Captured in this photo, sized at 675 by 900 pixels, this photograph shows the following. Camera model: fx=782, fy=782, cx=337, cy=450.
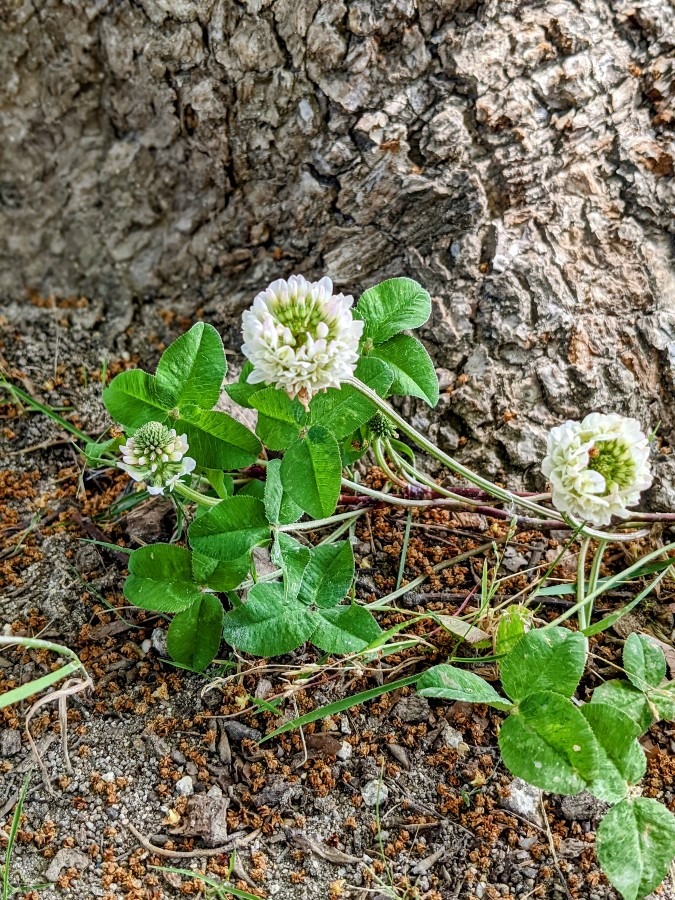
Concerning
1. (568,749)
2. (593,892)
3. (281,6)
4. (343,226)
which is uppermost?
(281,6)

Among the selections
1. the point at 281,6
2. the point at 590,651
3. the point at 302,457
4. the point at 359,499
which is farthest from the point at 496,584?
the point at 281,6

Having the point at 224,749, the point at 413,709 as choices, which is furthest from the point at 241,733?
the point at 413,709

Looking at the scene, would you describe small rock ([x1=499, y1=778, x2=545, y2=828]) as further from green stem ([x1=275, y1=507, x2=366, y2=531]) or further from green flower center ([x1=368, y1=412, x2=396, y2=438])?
green flower center ([x1=368, y1=412, x2=396, y2=438])

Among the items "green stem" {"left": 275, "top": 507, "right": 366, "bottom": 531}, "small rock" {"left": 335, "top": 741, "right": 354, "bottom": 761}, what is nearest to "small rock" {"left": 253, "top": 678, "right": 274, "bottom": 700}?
"small rock" {"left": 335, "top": 741, "right": 354, "bottom": 761}

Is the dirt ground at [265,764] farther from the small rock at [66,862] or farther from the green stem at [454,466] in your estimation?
the green stem at [454,466]

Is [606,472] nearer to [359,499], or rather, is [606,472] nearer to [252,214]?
[359,499]

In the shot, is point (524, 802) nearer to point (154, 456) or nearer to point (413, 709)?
point (413, 709)
